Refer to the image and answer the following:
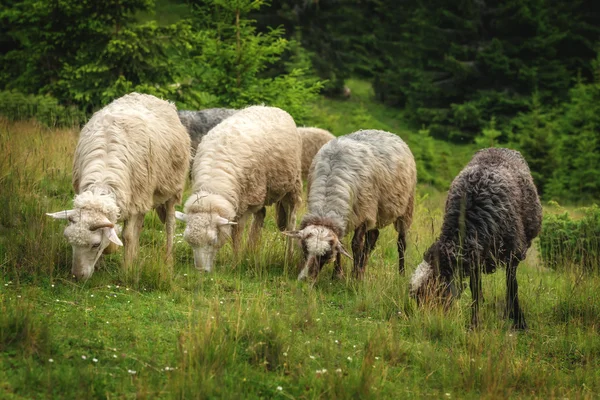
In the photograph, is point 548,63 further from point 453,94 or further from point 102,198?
point 102,198

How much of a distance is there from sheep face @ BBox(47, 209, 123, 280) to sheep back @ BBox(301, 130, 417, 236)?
2.38 m

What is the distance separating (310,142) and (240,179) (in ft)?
14.8

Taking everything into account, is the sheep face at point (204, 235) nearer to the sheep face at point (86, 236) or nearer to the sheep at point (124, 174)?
the sheep at point (124, 174)

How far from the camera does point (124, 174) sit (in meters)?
7.48

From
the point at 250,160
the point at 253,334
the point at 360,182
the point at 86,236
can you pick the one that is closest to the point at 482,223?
the point at 360,182

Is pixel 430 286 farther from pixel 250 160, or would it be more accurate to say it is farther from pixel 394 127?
pixel 394 127

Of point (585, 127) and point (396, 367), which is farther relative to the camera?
point (585, 127)

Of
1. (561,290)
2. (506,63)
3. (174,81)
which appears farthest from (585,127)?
(561,290)

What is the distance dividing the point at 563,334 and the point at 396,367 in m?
2.18

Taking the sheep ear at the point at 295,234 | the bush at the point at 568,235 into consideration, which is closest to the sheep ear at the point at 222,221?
the sheep ear at the point at 295,234

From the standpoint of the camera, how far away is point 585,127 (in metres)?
21.9

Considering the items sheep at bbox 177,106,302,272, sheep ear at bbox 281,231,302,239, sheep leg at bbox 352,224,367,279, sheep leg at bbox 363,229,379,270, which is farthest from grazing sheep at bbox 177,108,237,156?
sheep ear at bbox 281,231,302,239

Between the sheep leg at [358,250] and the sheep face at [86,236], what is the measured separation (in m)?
3.03

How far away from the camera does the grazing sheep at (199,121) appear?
1180 centimetres
